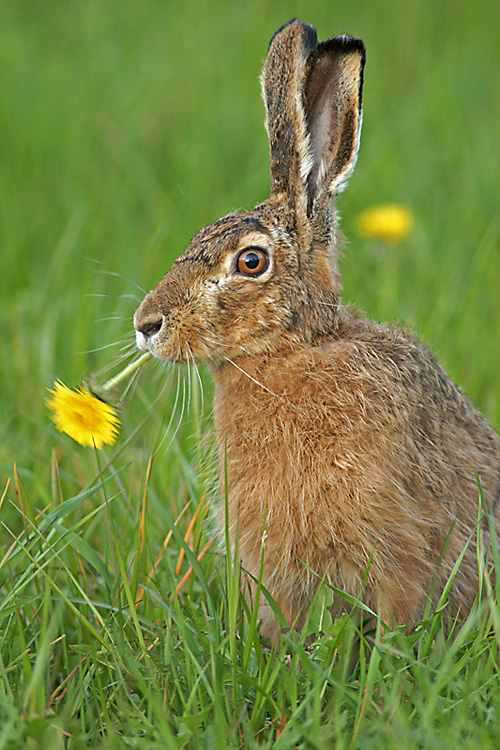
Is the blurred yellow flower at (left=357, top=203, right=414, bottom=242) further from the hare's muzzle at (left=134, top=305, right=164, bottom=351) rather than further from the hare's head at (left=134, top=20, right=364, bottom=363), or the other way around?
the hare's muzzle at (left=134, top=305, right=164, bottom=351)

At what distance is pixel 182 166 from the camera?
6.45 meters

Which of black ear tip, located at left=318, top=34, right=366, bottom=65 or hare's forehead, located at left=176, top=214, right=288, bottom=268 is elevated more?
black ear tip, located at left=318, top=34, right=366, bottom=65

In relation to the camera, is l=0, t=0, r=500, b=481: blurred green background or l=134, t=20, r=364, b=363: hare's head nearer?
l=134, t=20, r=364, b=363: hare's head

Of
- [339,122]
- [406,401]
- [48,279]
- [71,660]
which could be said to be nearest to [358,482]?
[406,401]

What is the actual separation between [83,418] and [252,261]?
2.46 feet

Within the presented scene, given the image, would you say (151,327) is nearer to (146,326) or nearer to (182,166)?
(146,326)

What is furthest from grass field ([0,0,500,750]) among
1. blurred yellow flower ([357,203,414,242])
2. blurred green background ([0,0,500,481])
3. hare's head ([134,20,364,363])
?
hare's head ([134,20,364,363])

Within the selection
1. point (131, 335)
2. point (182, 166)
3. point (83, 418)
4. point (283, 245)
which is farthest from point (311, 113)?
point (182, 166)

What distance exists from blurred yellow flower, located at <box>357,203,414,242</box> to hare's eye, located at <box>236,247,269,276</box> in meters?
2.61

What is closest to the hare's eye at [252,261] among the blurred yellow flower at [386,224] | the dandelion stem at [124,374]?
the dandelion stem at [124,374]

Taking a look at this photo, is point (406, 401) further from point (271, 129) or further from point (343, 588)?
point (271, 129)

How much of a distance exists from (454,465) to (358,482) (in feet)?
1.43

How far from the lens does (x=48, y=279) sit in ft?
17.1

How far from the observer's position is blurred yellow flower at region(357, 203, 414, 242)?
5.30 m
